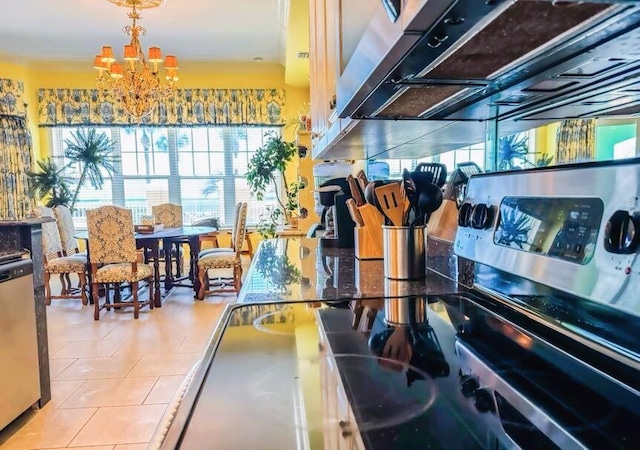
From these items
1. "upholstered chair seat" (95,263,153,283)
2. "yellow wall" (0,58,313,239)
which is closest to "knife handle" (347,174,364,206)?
"upholstered chair seat" (95,263,153,283)

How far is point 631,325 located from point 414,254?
2.30 feet

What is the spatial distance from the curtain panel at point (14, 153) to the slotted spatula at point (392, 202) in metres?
6.13

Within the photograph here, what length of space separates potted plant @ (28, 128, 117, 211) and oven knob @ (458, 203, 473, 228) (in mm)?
6236

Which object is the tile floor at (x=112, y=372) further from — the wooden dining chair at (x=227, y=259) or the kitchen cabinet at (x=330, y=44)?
the kitchen cabinet at (x=330, y=44)

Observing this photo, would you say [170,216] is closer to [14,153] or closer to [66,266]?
[66,266]

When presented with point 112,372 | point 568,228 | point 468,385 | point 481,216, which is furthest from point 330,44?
point 112,372

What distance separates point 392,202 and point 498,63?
1.85ft

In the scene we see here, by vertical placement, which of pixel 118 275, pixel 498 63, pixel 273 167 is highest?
pixel 273 167

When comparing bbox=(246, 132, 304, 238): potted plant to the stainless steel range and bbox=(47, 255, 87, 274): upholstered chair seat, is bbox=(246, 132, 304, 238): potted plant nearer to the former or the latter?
bbox=(47, 255, 87, 274): upholstered chair seat

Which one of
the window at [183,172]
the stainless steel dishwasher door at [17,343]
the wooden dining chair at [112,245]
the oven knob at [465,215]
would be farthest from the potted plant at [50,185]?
the oven knob at [465,215]

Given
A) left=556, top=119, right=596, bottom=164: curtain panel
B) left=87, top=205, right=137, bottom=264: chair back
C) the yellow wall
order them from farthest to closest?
the yellow wall, left=87, top=205, right=137, bottom=264: chair back, left=556, top=119, right=596, bottom=164: curtain panel

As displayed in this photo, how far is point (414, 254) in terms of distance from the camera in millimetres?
1296

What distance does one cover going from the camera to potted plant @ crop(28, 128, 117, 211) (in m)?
5.98

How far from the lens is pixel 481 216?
3.22ft
